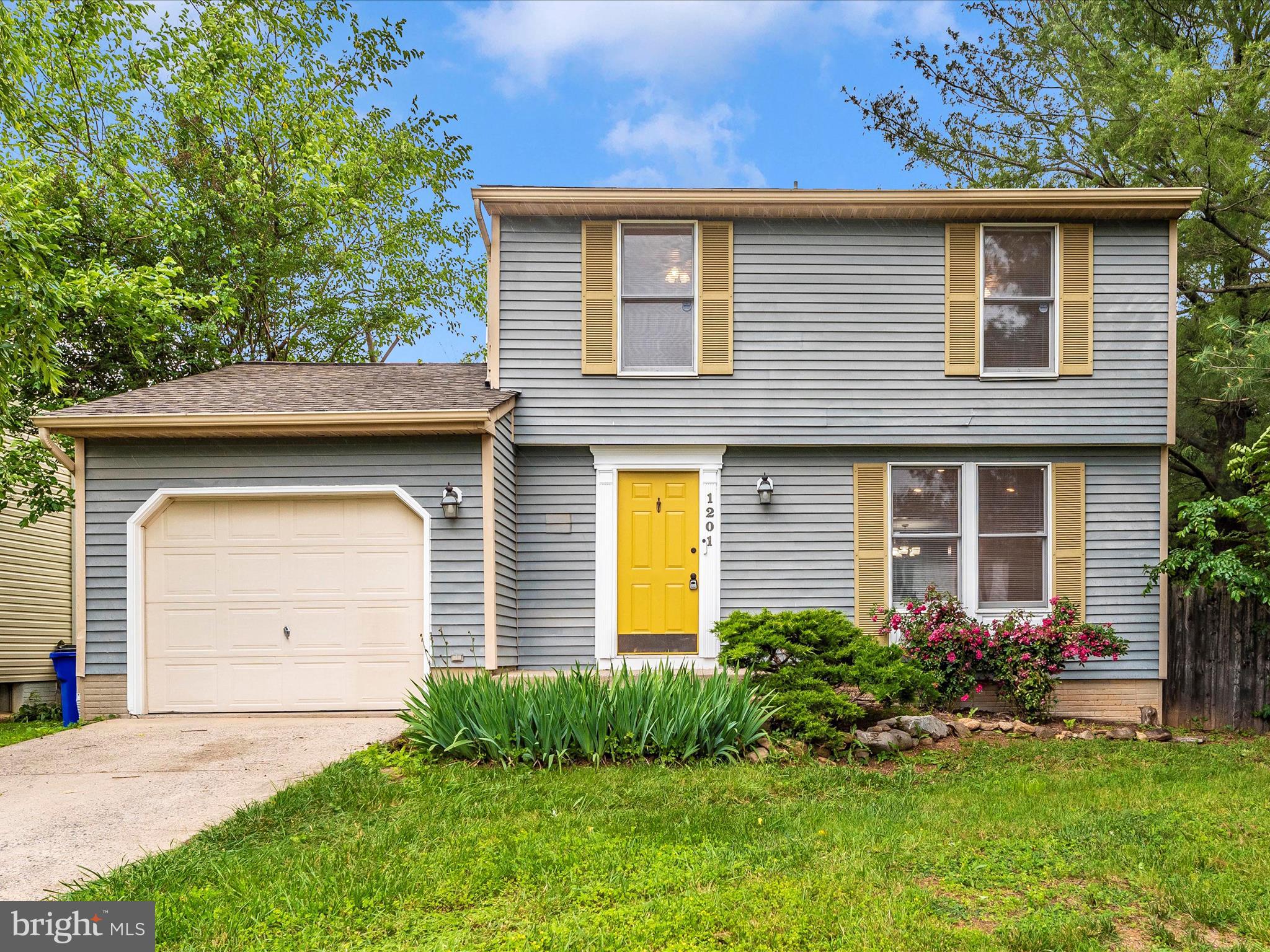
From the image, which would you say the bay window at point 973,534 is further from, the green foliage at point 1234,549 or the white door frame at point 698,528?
the white door frame at point 698,528

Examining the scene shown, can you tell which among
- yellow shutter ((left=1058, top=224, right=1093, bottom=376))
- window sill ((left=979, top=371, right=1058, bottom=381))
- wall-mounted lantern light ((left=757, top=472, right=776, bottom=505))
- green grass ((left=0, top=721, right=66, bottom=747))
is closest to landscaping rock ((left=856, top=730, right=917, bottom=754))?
wall-mounted lantern light ((left=757, top=472, right=776, bottom=505))

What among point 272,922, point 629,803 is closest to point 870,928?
point 629,803

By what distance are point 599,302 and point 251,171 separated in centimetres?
821

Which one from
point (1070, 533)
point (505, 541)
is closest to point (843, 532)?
point (1070, 533)

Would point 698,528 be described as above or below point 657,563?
above

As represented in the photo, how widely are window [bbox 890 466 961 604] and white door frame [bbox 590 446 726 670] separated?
1.85m

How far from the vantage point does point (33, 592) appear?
44.9 feet

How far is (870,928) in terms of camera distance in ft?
10.8

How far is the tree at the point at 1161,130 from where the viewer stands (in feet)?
34.3

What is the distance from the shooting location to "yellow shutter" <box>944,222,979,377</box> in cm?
916

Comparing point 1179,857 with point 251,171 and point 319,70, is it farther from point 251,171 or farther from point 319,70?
point 319,70

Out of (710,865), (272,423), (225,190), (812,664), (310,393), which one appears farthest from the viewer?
(225,190)

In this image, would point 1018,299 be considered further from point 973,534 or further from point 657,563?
point 657,563

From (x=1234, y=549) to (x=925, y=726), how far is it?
4.08 m
